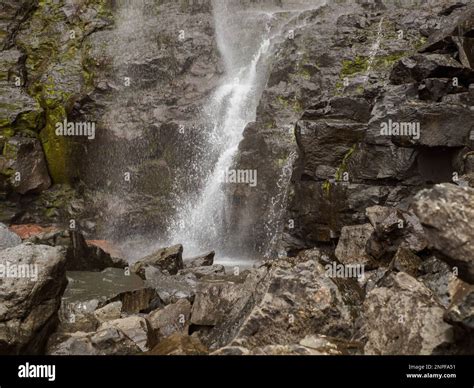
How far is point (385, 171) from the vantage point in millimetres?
15836

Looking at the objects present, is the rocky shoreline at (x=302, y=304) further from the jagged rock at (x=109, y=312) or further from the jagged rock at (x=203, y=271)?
the jagged rock at (x=203, y=271)

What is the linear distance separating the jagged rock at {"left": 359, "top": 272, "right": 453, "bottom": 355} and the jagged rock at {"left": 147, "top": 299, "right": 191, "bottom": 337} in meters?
4.73

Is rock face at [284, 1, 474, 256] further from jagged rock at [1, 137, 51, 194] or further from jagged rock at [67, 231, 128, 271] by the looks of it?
jagged rock at [1, 137, 51, 194]

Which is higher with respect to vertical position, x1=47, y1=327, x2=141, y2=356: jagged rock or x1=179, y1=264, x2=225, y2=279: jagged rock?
x1=47, y1=327, x2=141, y2=356: jagged rock

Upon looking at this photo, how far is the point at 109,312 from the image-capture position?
12383mm

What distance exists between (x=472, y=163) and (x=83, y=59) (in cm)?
2509

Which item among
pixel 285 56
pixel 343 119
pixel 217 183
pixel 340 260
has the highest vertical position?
pixel 285 56
